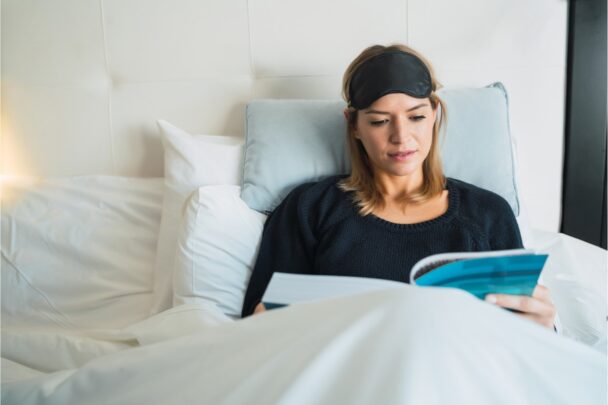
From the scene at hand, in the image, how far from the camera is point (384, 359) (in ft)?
1.72

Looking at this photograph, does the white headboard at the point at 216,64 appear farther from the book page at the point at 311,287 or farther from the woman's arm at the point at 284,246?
the book page at the point at 311,287

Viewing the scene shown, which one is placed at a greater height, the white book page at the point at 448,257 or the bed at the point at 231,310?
the white book page at the point at 448,257

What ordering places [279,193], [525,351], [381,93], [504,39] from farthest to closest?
[504,39] < [279,193] < [381,93] < [525,351]

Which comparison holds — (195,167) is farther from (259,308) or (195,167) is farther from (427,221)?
(427,221)

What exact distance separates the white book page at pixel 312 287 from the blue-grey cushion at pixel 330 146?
543mm

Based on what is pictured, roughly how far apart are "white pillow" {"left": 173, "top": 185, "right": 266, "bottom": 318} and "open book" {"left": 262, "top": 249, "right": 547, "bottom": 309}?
39 cm

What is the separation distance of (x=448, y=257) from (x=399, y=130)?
0.46 meters

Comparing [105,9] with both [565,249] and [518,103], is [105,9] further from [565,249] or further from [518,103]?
[565,249]

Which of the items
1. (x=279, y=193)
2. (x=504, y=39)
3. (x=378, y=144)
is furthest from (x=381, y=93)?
(x=504, y=39)

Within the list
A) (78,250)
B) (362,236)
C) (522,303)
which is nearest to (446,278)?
(522,303)

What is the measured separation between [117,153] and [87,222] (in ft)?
0.87

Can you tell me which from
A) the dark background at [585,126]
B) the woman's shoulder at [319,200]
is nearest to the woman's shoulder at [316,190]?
the woman's shoulder at [319,200]

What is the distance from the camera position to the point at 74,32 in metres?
1.40

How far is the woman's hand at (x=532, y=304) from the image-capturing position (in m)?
0.69
